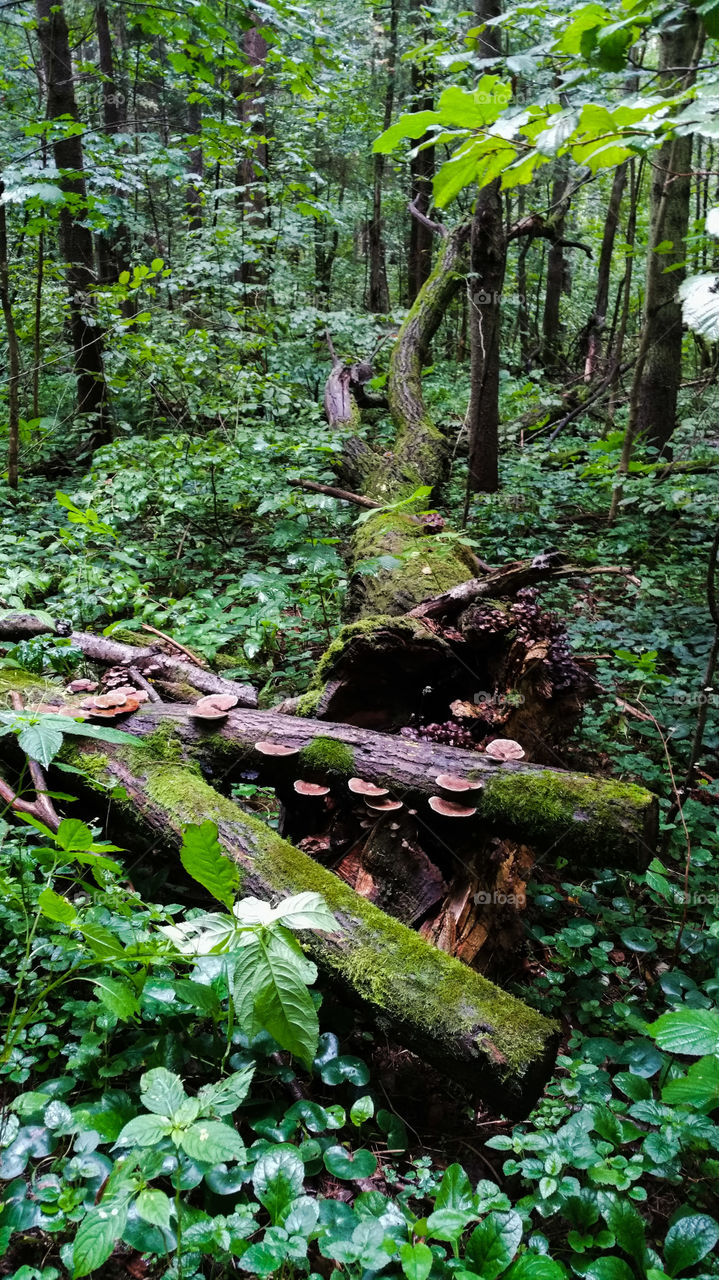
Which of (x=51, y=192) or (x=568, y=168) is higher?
(x=568, y=168)

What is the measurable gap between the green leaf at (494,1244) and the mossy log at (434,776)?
1177mm

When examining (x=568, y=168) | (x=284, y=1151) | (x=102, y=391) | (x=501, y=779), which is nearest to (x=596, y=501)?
(x=501, y=779)

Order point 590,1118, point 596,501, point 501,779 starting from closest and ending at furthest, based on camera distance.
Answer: point 590,1118 → point 501,779 → point 596,501

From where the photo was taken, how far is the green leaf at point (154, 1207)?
1291mm

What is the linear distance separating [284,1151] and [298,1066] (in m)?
0.39

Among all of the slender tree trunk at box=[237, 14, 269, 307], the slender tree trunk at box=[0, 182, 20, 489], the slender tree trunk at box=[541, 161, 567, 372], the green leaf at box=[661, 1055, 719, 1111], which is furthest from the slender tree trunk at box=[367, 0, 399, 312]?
the green leaf at box=[661, 1055, 719, 1111]

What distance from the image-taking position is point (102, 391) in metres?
8.02

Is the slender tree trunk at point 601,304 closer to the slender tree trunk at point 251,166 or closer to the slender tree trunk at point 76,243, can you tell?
the slender tree trunk at point 251,166

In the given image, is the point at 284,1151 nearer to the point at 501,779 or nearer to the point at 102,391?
the point at 501,779

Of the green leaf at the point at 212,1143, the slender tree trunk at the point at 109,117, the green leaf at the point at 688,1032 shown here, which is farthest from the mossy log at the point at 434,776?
the slender tree trunk at the point at 109,117

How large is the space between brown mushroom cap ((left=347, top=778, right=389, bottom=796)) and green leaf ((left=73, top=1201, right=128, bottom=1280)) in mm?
1432

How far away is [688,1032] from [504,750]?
4.46 feet

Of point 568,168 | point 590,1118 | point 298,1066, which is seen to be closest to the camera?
point 590,1118
